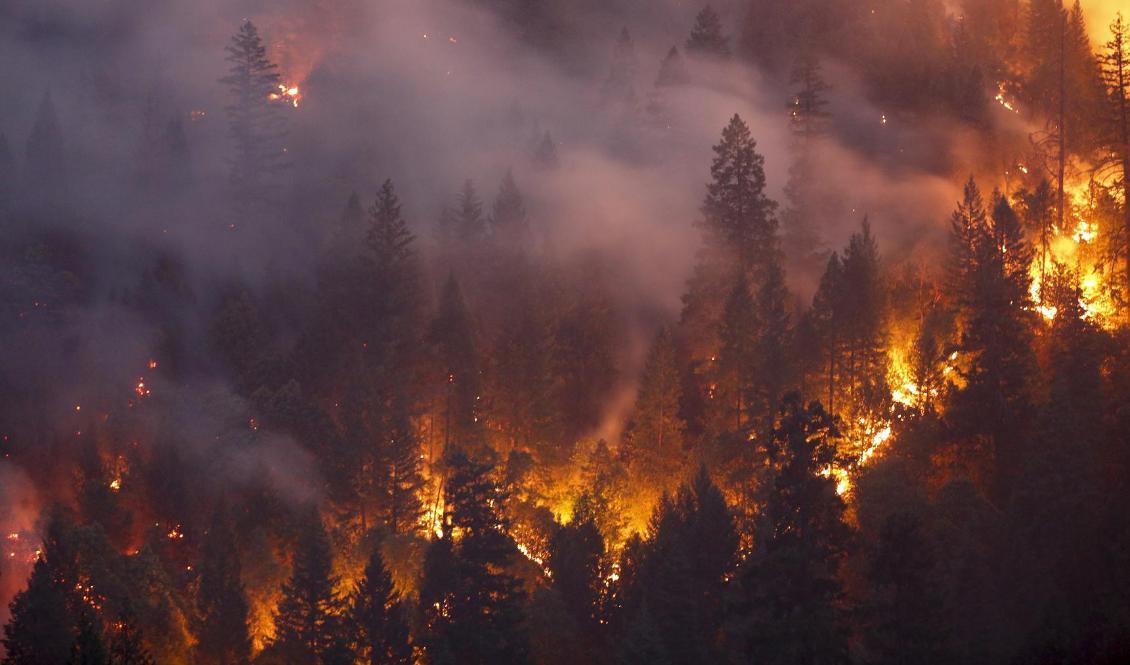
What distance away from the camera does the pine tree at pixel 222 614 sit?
173ft

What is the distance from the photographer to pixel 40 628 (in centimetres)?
5222

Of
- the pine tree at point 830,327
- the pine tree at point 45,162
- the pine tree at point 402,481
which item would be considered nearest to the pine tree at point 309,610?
the pine tree at point 402,481

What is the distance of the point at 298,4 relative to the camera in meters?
125

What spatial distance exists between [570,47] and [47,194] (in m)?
64.9

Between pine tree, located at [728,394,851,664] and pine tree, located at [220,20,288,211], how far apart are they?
66535 mm

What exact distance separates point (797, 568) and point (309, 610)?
2436cm

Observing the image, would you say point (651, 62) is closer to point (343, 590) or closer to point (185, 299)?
point (185, 299)

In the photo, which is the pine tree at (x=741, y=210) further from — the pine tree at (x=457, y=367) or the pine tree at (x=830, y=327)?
the pine tree at (x=457, y=367)

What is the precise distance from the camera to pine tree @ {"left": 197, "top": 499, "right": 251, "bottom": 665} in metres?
52.9

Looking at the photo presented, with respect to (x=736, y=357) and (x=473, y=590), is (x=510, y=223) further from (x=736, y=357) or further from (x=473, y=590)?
(x=473, y=590)

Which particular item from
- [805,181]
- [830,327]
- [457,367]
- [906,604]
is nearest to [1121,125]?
[830,327]

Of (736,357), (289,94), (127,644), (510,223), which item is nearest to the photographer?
(127,644)

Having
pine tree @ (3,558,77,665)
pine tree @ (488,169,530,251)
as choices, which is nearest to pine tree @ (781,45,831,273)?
pine tree @ (488,169,530,251)

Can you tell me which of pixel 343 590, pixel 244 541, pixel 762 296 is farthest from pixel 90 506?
pixel 762 296
